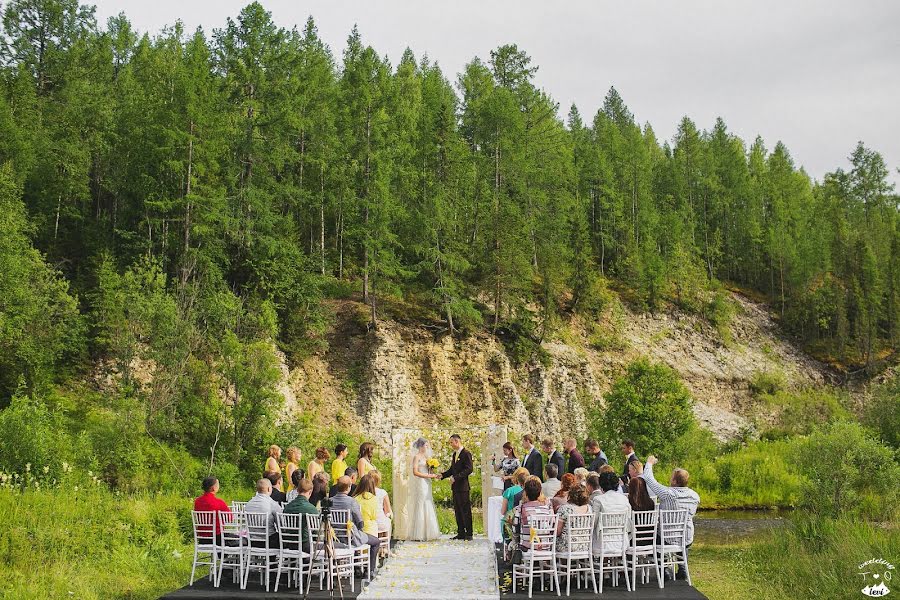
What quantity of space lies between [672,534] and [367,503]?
15.1ft

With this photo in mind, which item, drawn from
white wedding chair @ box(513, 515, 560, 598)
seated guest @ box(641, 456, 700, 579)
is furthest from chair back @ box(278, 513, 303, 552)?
seated guest @ box(641, 456, 700, 579)

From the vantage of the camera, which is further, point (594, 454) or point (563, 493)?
point (594, 454)

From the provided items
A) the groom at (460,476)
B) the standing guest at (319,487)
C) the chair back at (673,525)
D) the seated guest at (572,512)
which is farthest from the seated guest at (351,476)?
the chair back at (673,525)

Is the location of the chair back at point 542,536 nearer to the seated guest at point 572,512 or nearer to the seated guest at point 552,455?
the seated guest at point 572,512

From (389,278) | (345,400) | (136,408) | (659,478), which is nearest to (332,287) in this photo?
(389,278)

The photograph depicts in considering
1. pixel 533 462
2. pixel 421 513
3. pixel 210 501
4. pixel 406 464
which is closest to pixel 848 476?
pixel 533 462

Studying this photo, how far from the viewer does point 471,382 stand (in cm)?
3647

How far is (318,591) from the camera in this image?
33.5ft

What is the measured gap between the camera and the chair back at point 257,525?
1028 centimetres

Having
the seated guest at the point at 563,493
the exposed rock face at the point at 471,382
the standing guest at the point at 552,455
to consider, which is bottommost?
the seated guest at the point at 563,493

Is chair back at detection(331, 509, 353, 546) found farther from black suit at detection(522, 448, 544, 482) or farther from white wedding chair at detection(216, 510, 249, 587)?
black suit at detection(522, 448, 544, 482)

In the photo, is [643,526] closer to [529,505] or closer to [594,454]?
[529,505]

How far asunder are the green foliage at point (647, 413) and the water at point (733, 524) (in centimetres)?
308

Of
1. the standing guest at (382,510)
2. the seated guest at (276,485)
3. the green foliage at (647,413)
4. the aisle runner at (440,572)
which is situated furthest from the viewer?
the green foliage at (647,413)
